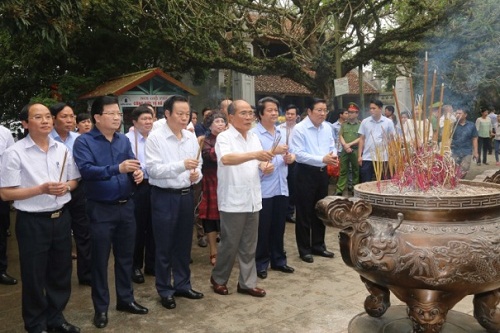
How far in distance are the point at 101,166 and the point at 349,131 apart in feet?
18.2

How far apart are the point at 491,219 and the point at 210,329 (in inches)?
73.7

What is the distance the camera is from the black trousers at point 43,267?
2912 millimetres

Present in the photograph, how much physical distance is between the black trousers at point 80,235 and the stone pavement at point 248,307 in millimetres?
136

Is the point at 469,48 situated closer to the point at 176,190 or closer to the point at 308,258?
the point at 308,258

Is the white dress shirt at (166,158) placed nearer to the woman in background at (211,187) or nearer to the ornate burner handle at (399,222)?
the woman in background at (211,187)

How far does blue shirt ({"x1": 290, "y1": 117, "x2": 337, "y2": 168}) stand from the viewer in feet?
15.2

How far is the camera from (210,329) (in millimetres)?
3166

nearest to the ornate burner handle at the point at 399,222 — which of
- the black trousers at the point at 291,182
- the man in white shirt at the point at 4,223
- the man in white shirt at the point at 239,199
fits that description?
the man in white shirt at the point at 239,199

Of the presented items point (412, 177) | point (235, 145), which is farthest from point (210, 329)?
point (412, 177)

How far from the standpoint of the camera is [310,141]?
4.67m

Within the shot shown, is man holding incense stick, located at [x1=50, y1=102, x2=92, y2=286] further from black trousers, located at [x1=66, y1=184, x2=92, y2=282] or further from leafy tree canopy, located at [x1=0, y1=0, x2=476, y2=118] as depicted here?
leafy tree canopy, located at [x1=0, y1=0, x2=476, y2=118]

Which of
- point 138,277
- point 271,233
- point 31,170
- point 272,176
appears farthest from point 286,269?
point 31,170

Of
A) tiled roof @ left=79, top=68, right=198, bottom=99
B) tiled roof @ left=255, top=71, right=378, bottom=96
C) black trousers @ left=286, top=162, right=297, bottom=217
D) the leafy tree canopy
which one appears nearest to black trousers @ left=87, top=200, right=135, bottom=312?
black trousers @ left=286, top=162, right=297, bottom=217

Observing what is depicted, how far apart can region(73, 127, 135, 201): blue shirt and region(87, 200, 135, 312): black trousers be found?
0.28 feet
